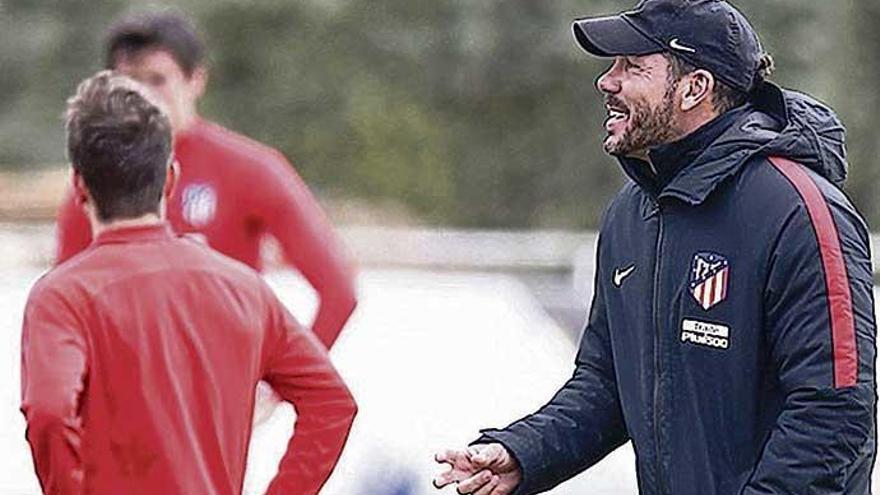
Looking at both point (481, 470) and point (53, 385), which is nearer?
point (53, 385)

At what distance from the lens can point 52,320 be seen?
13.3ft

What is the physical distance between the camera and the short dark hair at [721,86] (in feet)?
13.6

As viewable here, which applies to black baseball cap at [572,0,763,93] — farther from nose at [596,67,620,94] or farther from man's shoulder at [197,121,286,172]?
man's shoulder at [197,121,286,172]

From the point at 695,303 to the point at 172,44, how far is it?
2.36 metres

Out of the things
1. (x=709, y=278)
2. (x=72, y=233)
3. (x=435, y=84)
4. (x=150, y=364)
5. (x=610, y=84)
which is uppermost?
(x=610, y=84)

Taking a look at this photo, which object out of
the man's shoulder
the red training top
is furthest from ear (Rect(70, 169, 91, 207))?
the man's shoulder

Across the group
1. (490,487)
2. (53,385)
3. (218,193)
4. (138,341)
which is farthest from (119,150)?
(218,193)

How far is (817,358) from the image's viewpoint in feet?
12.6

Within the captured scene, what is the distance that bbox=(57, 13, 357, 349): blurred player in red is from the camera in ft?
A: 19.2

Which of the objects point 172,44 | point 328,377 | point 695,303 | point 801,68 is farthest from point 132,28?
point 801,68

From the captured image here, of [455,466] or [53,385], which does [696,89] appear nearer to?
[455,466]

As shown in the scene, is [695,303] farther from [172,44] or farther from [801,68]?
[801,68]

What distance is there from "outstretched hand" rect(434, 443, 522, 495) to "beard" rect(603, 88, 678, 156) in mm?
629

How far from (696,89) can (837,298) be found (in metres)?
0.52
